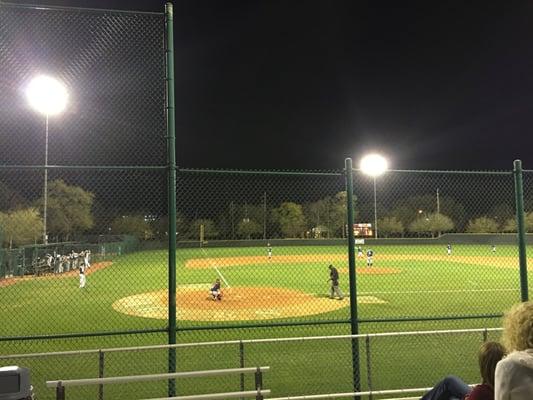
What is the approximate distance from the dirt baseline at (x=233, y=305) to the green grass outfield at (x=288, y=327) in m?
0.60

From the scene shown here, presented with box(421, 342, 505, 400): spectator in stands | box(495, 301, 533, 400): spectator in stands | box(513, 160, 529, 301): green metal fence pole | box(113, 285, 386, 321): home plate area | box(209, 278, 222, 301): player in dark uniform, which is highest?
box(513, 160, 529, 301): green metal fence pole

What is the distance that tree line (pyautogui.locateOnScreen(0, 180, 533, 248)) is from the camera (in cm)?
2503

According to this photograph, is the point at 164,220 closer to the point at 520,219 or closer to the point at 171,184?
the point at 171,184

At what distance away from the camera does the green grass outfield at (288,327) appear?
7.89m

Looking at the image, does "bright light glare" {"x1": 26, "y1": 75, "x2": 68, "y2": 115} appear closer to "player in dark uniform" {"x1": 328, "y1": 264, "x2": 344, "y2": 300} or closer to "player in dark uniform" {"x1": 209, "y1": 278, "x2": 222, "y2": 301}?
"player in dark uniform" {"x1": 209, "y1": 278, "x2": 222, "y2": 301}

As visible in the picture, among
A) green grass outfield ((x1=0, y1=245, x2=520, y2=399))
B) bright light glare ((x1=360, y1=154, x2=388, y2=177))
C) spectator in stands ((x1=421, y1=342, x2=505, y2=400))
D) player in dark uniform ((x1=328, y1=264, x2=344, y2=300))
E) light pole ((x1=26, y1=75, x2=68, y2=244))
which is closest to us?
spectator in stands ((x1=421, y1=342, x2=505, y2=400))

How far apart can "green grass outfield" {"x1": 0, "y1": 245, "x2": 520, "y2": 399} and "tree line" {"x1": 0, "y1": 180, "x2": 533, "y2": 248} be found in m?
3.31

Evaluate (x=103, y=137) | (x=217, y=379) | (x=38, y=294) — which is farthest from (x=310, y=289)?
(x=103, y=137)

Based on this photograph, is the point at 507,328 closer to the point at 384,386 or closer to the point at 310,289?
the point at 384,386

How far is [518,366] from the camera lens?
220cm

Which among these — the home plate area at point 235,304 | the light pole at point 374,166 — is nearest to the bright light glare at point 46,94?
the light pole at point 374,166

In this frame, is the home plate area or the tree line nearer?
the home plate area

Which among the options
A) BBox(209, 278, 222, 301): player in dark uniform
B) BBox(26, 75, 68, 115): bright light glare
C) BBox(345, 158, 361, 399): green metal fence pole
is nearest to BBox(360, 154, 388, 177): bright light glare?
BBox(345, 158, 361, 399): green metal fence pole

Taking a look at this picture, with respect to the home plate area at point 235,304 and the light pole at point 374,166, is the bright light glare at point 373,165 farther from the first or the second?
the home plate area at point 235,304
